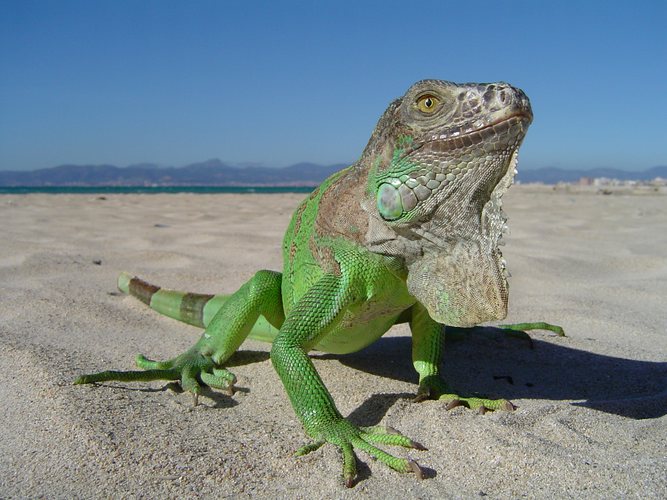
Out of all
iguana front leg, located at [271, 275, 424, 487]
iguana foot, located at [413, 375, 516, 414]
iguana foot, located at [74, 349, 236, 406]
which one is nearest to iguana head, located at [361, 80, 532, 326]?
iguana front leg, located at [271, 275, 424, 487]

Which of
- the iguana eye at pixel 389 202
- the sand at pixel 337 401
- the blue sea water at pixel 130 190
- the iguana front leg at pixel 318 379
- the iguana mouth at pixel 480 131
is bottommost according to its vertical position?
the blue sea water at pixel 130 190

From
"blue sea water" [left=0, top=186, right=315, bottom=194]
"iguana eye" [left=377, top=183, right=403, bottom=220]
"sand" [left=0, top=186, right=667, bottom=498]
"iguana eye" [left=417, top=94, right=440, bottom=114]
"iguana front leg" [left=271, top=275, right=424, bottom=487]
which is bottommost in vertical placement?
"blue sea water" [left=0, top=186, right=315, bottom=194]

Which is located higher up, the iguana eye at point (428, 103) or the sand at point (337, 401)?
the iguana eye at point (428, 103)

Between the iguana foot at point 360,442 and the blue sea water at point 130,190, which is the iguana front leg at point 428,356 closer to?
the iguana foot at point 360,442

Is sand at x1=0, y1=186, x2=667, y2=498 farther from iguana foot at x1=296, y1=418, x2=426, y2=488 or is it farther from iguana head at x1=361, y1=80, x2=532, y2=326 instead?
iguana head at x1=361, y1=80, x2=532, y2=326

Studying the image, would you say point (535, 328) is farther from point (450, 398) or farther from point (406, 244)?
point (406, 244)

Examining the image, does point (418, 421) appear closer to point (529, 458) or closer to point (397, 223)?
point (529, 458)

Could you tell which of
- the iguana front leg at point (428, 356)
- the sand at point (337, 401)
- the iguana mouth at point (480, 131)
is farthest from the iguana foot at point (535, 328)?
the iguana mouth at point (480, 131)
